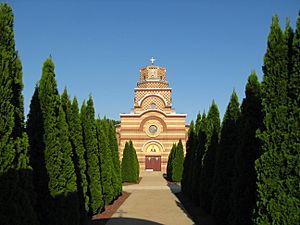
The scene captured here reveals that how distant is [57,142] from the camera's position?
1005 cm

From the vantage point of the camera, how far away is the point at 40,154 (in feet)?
32.6

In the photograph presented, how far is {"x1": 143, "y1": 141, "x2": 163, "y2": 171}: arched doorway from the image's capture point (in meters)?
57.1

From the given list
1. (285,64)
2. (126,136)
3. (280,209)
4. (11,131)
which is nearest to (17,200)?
(11,131)

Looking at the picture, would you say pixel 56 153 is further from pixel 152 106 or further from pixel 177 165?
pixel 152 106

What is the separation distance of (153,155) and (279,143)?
165 feet

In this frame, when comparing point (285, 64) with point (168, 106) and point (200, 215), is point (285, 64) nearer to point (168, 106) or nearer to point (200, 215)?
point (200, 215)

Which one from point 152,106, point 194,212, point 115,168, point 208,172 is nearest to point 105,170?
point 194,212

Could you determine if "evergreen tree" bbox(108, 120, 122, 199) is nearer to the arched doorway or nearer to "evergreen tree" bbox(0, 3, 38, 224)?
"evergreen tree" bbox(0, 3, 38, 224)

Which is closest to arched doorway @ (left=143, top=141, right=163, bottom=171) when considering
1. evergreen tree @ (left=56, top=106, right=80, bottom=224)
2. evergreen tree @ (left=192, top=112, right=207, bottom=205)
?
evergreen tree @ (left=192, top=112, right=207, bottom=205)

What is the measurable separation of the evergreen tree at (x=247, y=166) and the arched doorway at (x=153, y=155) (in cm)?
4697

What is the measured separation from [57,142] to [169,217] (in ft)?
24.4

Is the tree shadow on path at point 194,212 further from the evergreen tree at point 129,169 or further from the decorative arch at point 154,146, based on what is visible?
the decorative arch at point 154,146

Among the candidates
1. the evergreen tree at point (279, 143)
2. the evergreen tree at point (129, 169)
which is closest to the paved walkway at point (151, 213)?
the evergreen tree at point (279, 143)

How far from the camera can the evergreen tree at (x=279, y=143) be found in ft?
22.5
